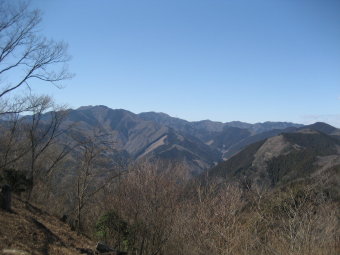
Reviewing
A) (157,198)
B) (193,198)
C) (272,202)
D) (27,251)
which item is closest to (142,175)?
(157,198)

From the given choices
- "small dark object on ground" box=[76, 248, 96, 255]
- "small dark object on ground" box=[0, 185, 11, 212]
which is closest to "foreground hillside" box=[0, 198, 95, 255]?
"small dark object on ground" box=[76, 248, 96, 255]

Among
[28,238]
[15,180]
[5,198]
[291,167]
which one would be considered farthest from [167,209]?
[291,167]

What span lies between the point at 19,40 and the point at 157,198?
46.4 feet

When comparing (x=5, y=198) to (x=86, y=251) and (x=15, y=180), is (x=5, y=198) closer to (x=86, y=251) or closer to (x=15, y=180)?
(x=86, y=251)

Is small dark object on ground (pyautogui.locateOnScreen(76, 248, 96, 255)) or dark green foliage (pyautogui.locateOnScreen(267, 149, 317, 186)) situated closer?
small dark object on ground (pyautogui.locateOnScreen(76, 248, 96, 255))

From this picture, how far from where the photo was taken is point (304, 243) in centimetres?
1377

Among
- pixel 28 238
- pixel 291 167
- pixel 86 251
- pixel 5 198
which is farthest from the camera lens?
pixel 291 167

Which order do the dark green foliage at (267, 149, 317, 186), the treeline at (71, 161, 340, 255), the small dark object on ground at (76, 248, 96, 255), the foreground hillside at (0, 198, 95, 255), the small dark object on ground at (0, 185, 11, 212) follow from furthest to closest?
the dark green foliage at (267, 149, 317, 186)
the treeline at (71, 161, 340, 255)
the small dark object on ground at (0, 185, 11, 212)
the small dark object on ground at (76, 248, 96, 255)
the foreground hillside at (0, 198, 95, 255)

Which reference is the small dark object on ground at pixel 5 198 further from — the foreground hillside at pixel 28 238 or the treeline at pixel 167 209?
the treeline at pixel 167 209

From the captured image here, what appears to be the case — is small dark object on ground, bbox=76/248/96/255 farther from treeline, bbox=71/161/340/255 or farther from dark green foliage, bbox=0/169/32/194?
dark green foliage, bbox=0/169/32/194

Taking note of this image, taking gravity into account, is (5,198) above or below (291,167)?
above

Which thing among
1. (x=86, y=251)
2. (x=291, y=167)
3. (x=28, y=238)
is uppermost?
(x=28, y=238)

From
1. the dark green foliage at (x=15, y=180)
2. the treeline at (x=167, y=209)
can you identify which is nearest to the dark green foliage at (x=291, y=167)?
the treeline at (x=167, y=209)

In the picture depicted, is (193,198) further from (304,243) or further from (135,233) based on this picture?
(304,243)
